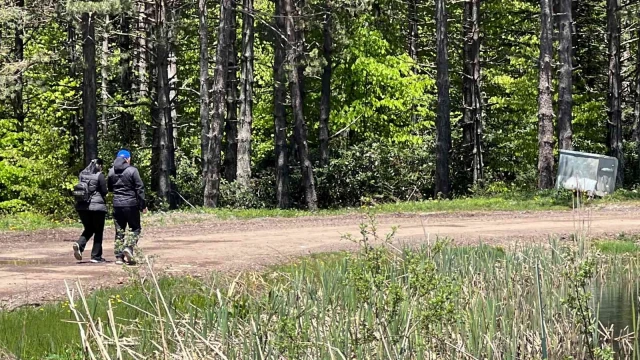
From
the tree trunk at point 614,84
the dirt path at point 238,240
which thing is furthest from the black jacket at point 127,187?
the tree trunk at point 614,84

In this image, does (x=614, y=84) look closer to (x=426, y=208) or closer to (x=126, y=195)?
(x=426, y=208)

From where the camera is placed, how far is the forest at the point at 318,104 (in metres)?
30.8

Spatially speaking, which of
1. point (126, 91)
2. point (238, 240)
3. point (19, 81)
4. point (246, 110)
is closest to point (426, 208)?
point (238, 240)

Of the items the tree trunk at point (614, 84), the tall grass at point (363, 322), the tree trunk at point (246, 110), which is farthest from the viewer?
the tree trunk at point (614, 84)

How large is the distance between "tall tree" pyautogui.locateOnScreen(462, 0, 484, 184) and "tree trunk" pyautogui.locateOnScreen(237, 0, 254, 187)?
891cm

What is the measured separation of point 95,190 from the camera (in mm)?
14234

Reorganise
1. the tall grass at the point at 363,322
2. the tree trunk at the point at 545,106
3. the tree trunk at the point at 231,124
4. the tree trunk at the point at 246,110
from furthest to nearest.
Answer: the tree trunk at the point at 231,124 < the tree trunk at the point at 246,110 < the tree trunk at the point at 545,106 < the tall grass at the point at 363,322

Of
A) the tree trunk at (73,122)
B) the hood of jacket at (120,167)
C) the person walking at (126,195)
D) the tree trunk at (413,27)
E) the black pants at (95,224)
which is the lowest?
the black pants at (95,224)

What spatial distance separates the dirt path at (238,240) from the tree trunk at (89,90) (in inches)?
299

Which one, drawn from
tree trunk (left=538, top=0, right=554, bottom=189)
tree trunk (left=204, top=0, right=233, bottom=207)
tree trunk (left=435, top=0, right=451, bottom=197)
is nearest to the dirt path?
tree trunk (left=538, top=0, right=554, bottom=189)

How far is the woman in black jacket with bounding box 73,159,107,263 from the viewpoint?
14.2 meters

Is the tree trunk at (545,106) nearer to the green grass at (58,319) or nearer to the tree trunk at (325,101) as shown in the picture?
the tree trunk at (325,101)

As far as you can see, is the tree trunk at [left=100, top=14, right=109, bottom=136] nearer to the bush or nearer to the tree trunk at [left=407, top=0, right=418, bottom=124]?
the bush

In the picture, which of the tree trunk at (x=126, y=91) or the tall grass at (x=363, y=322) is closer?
the tall grass at (x=363, y=322)
